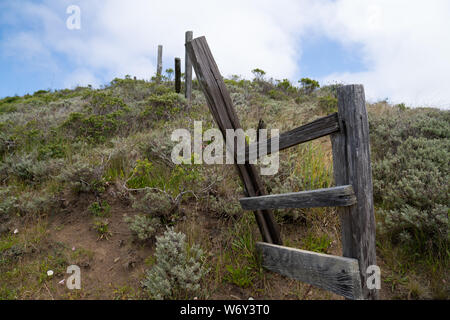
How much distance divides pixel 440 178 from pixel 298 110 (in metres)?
4.13

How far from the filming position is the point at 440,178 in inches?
156

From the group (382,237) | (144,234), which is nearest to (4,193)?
(144,234)

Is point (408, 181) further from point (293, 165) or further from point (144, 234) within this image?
point (144, 234)

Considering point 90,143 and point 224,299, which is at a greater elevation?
point 90,143

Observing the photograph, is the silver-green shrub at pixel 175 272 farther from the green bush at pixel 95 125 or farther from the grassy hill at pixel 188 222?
the green bush at pixel 95 125

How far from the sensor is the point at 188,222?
4117 mm

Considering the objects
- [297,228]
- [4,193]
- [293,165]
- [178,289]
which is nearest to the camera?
[178,289]

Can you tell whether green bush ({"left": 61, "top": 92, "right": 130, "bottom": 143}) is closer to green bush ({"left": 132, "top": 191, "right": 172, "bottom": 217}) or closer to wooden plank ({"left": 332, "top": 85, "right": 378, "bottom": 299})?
green bush ({"left": 132, "top": 191, "right": 172, "bottom": 217})

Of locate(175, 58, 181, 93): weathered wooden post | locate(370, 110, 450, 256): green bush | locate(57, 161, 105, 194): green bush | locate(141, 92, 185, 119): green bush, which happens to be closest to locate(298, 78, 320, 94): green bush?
locate(175, 58, 181, 93): weathered wooden post

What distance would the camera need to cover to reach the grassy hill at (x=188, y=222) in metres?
3.35

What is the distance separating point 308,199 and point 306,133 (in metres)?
0.66

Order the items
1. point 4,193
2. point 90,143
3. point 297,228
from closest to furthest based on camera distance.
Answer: point 297,228
point 4,193
point 90,143

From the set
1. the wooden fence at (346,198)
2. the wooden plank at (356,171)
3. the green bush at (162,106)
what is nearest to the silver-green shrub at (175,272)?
the wooden fence at (346,198)

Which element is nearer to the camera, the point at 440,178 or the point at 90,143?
the point at 440,178
